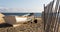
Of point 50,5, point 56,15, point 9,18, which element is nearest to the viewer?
point 56,15

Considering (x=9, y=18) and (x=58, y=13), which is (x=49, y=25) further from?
(x=9, y=18)

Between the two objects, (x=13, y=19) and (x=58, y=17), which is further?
(x=13, y=19)

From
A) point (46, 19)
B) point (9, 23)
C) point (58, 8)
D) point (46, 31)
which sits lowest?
point (9, 23)

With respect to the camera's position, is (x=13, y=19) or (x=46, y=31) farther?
(x=13, y=19)

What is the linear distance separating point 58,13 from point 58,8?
0.68 ft

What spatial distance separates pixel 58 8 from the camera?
17.3ft

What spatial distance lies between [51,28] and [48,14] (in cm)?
59

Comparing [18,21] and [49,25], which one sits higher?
[49,25]

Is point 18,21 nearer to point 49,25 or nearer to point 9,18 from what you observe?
point 9,18

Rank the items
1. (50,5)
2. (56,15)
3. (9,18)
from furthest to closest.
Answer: (9,18) → (50,5) → (56,15)

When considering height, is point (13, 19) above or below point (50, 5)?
below

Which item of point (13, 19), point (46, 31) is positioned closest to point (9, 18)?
point (13, 19)

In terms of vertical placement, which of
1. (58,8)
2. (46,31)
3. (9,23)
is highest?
(58,8)

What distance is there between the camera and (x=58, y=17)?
17.4ft
